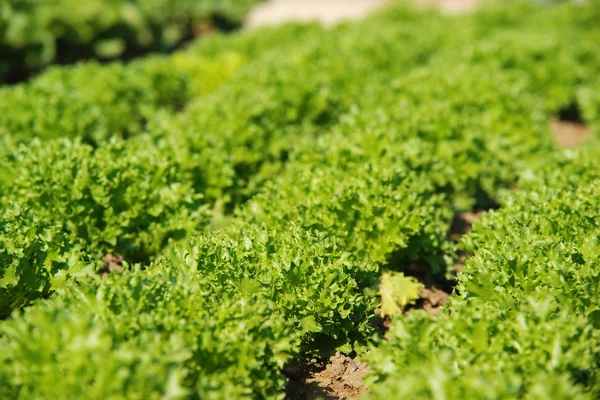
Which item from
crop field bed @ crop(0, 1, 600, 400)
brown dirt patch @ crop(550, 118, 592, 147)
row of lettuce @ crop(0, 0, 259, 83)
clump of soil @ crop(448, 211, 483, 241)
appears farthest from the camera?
row of lettuce @ crop(0, 0, 259, 83)

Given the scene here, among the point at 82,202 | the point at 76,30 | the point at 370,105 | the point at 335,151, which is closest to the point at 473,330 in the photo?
the point at 335,151

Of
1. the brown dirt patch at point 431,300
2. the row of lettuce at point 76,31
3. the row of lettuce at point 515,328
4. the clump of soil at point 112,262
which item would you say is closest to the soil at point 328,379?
the row of lettuce at point 515,328

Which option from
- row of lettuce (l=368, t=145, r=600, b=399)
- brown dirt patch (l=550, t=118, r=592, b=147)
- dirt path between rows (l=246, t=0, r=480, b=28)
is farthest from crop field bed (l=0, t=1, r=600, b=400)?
dirt path between rows (l=246, t=0, r=480, b=28)

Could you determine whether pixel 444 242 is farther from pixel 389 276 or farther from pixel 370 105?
pixel 370 105

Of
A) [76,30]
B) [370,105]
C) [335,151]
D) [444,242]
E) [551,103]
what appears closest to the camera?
[444,242]

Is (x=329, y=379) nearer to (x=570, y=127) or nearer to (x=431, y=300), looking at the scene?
(x=431, y=300)

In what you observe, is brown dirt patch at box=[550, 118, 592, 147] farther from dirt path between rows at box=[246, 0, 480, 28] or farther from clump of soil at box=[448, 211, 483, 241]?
dirt path between rows at box=[246, 0, 480, 28]
